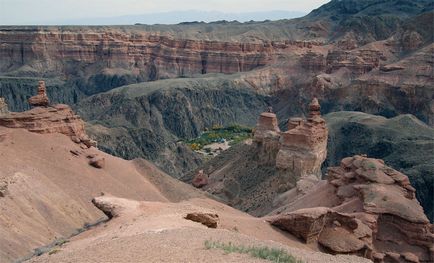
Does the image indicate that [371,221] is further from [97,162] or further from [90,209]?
[97,162]

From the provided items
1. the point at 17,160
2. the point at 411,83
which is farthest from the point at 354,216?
the point at 411,83

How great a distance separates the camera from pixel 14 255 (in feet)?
77.0

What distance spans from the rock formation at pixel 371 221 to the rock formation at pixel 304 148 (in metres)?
12.4

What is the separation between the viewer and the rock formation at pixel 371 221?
25000 millimetres

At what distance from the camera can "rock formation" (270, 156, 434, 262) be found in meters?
25.0

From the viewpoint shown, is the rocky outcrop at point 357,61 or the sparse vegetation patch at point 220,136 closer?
the sparse vegetation patch at point 220,136

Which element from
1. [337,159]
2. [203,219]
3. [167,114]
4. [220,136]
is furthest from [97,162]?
[167,114]

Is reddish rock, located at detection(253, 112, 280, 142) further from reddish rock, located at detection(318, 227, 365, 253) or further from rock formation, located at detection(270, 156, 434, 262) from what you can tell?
reddish rock, located at detection(318, 227, 365, 253)

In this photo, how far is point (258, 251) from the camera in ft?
54.1

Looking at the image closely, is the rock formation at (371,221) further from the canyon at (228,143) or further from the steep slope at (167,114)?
the steep slope at (167,114)

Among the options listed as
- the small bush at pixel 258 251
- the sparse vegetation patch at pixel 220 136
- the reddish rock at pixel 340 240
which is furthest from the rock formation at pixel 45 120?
the sparse vegetation patch at pixel 220 136

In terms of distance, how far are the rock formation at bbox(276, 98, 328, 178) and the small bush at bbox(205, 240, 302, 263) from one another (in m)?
27.8

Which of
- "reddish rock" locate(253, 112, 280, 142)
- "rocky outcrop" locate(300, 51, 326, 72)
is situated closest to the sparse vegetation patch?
"rocky outcrop" locate(300, 51, 326, 72)

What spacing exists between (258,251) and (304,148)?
94.9 ft
